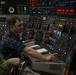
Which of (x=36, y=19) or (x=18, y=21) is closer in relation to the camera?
(x=18, y=21)

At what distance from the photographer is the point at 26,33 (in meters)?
7.34

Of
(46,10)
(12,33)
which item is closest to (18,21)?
Result: (12,33)

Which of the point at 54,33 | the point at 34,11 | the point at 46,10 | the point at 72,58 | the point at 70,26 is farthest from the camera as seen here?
the point at 34,11

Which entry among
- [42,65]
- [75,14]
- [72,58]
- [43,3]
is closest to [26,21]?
[43,3]

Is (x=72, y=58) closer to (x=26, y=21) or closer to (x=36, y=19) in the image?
(x=36, y=19)

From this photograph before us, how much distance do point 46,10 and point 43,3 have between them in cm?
27

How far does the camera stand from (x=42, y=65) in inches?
167

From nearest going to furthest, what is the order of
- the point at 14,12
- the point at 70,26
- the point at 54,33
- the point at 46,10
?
the point at 70,26 < the point at 54,33 < the point at 46,10 < the point at 14,12

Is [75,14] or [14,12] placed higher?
[75,14]

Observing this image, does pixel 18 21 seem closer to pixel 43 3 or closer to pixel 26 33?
pixel 43 3

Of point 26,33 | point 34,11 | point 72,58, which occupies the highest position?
point 72,58

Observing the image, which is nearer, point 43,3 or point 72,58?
point 72,58

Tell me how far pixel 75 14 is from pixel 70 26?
32cm

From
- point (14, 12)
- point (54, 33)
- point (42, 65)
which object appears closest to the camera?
point (42, 65)
